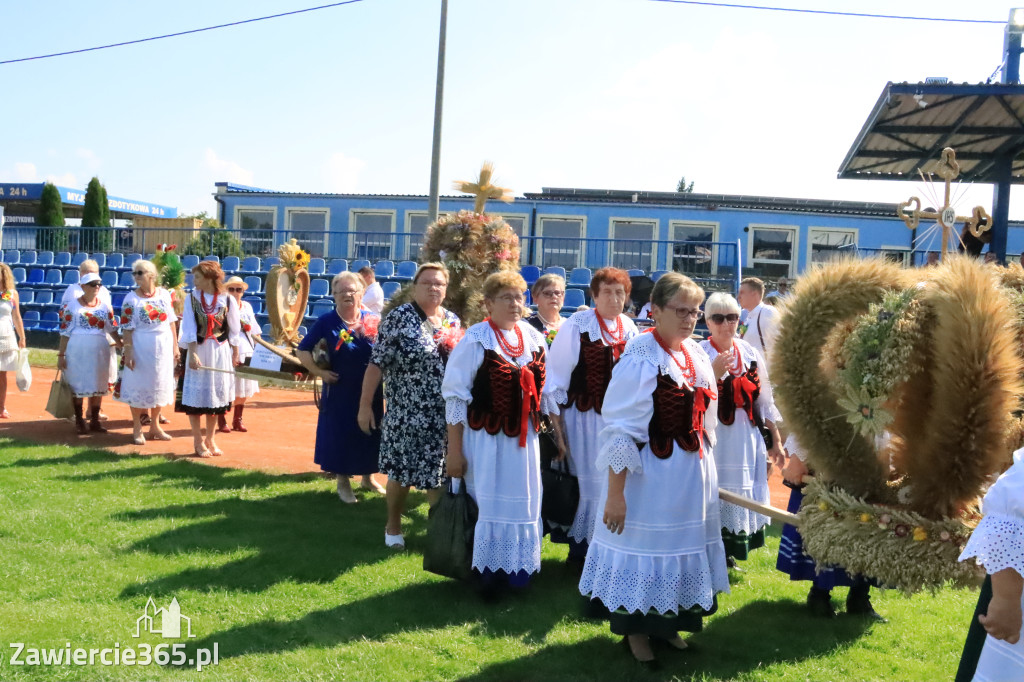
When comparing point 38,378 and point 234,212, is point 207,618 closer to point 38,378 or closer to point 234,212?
point 38,378

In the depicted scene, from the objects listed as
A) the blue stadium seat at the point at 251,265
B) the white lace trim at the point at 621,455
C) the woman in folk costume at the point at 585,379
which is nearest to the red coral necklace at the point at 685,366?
the white lace trim at the point at 621,455

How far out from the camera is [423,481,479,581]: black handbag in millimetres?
5086

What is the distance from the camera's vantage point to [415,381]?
5.86 m

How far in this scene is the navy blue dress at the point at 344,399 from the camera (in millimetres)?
7024

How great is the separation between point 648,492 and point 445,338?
7.52 ft

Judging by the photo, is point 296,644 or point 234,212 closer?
point 296,644

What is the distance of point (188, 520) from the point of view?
21.6ft

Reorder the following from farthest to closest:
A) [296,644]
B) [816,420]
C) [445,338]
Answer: [445,338]
[296,644]
[816,420]

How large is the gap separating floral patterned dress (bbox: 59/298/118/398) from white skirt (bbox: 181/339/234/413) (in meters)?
1.35

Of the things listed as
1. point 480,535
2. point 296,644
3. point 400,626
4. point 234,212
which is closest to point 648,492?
point 480,535

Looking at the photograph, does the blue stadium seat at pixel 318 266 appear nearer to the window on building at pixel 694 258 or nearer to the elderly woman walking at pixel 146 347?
the window on building at pixel 694 258

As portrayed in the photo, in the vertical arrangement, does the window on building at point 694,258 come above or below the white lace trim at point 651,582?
above

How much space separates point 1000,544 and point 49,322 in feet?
76.4

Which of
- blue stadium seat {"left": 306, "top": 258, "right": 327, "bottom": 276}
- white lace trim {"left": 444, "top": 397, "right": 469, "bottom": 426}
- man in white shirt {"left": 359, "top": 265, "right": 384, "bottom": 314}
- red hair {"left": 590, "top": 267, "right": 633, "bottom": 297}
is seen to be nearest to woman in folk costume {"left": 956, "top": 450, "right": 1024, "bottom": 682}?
white lace trim {"left": 444, "top": 397, "right": 469, "bottom": 426}
